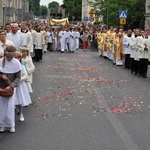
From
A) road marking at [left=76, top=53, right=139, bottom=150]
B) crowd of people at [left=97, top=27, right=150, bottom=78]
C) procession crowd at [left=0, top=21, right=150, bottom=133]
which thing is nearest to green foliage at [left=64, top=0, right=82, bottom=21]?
procession crowd at [left=0, top=21, right=150, bottom=133]

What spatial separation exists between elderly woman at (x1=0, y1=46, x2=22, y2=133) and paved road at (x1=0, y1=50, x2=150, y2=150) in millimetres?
256

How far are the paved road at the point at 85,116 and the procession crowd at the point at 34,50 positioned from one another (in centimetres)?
52

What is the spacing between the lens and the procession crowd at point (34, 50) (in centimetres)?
830

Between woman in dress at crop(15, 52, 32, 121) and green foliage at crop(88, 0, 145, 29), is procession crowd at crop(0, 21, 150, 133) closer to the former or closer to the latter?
woman in dress at crop(15, 52, 32, 121)

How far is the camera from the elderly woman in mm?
8219

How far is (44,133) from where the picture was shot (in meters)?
8.15

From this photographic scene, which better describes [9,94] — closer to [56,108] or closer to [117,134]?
[117,134]

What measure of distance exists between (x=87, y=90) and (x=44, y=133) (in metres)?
5.60

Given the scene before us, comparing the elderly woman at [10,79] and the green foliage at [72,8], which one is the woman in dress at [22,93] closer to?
the elderly woman at [10,79]

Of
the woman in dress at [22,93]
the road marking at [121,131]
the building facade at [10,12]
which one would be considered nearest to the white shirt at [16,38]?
the road marking at [121,131]

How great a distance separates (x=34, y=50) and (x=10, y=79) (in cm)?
1545

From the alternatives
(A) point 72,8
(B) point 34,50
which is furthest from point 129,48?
(A) point 72,8

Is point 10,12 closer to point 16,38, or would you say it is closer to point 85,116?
point 16,38

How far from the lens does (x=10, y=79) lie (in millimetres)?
8367
